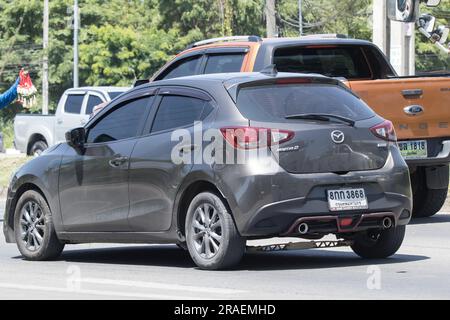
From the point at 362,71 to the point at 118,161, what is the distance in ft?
17.7

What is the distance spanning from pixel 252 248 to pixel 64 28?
2319 inches

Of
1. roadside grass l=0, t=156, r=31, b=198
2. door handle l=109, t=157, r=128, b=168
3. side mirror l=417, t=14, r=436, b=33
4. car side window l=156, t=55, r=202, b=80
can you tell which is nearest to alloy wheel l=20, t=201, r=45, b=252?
door handle l=109, t=157, r=128, b=168

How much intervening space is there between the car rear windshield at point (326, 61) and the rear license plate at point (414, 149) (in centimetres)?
128

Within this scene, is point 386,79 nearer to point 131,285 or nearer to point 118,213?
point 118,213

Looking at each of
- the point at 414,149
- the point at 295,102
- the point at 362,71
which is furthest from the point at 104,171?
the point at 362,71

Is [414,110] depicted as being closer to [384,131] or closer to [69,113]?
[384,131]

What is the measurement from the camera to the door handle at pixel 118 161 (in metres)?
11.0

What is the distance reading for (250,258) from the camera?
11500 millimetres

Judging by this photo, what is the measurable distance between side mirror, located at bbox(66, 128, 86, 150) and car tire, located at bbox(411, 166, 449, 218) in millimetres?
5593

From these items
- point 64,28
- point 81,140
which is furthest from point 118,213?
point 64,28

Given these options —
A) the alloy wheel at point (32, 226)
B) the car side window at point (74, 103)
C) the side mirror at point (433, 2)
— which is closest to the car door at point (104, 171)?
the alloy wheel at point (32, 226)

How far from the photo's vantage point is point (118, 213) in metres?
11.1

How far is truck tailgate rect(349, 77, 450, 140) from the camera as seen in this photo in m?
14.3

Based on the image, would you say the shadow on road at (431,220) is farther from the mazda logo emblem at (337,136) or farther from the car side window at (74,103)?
the car side window at (74,103)
